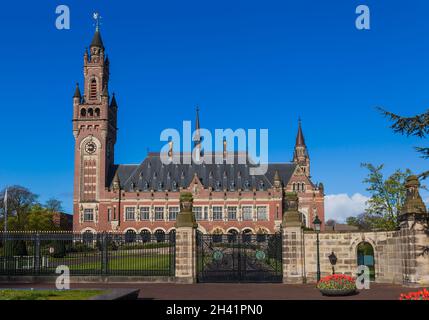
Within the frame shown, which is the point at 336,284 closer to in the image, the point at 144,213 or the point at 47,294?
the point at 47,294

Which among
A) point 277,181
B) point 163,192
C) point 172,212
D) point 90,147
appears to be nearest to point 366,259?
point 277,181

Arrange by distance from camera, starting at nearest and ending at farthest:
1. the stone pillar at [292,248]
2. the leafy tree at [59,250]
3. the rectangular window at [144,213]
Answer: the stone pillar at [292,248], the leafy tree at [59,250], the rectangular window at [144,213]

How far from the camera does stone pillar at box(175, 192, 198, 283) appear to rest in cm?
2469

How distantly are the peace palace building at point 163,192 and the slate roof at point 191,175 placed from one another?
5.9 inches

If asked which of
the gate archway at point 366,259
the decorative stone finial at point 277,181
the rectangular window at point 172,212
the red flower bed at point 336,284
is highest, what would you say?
the decorative stone finial at point 277,181

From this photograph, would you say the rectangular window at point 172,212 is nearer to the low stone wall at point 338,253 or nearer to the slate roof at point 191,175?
the slate roof at point 191,175

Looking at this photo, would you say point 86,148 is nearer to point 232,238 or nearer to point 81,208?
point 81,208

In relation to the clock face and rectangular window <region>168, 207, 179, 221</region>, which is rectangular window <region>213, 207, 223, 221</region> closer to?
rectangular window <region>168, 207, 179, 221</region>

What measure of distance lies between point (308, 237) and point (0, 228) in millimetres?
58430

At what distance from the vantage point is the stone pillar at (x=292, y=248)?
24.5 meters

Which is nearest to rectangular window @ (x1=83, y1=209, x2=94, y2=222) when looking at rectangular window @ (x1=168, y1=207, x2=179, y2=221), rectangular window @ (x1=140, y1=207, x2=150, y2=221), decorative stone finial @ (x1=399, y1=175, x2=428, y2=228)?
rectangular window @ (x1=140, y1=207, x2=150, y2=221)

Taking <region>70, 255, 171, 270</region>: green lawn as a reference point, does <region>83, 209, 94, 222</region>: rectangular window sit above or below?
above

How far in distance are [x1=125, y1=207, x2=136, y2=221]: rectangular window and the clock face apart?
33.3 ft

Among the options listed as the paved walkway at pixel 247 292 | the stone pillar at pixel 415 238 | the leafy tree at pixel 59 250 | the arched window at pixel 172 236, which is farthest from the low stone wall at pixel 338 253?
the leafy tree at pixel 59 250
